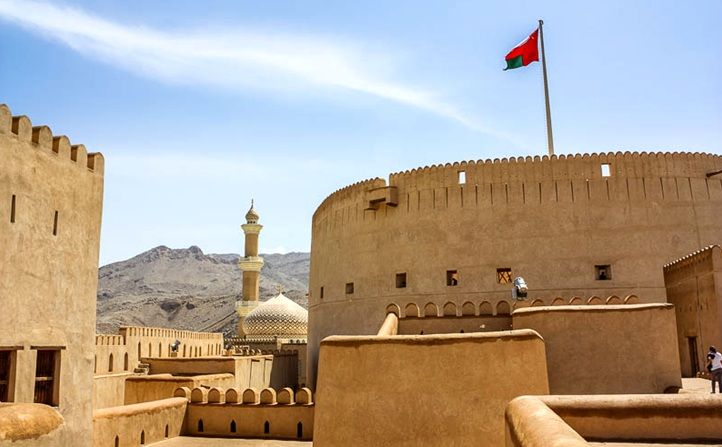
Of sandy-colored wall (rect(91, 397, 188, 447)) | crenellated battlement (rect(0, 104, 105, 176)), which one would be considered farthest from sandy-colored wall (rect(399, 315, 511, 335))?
crenellated battlement (rect(0, 104, 105, 176))

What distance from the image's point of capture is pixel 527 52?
21.8 metres

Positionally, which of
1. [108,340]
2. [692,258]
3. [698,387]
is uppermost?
[692,258]

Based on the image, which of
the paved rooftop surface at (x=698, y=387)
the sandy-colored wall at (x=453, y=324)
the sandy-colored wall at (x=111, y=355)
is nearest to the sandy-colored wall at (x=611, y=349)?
the paved rooftop surface at (x=698, y=387)

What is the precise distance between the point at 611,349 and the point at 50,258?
304 inches

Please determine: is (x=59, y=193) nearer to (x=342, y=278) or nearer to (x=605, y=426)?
(x=605, y=426)

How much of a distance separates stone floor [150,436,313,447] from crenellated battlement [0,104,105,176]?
5091mm

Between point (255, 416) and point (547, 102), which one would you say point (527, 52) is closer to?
point (547, 102)

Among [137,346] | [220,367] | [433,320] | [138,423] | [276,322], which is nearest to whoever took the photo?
[138,423]

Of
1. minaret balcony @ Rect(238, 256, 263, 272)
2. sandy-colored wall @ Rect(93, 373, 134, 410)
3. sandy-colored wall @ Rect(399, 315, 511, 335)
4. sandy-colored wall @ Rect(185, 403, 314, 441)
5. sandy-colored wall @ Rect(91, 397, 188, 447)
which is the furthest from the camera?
minaret balcony @ Rect(238, 256, 263, 272)

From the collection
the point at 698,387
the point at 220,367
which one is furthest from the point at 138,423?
the point at 698,387

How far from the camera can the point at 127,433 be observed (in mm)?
10430

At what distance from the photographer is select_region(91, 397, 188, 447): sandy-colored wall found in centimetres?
977

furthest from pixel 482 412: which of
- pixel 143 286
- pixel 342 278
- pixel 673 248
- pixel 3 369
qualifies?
pixel 143 286

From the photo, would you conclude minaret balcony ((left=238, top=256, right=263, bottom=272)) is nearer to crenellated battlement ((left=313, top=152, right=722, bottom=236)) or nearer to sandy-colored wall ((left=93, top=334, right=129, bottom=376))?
sandy-colored wall ((left=93, top=334, right=129, bottom=376))
